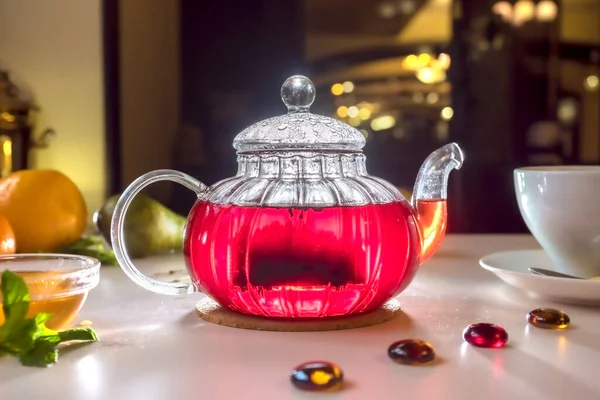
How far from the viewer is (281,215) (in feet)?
1.78

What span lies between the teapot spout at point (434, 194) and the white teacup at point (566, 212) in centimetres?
11

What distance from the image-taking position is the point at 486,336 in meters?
0.49

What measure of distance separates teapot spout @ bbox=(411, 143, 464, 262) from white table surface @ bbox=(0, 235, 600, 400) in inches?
2.3

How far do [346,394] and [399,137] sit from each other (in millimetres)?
2093

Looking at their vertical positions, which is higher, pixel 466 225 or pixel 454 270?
pixel 454 270

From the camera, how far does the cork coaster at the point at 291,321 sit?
0.53 meters

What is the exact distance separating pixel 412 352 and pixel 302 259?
0.12 meters

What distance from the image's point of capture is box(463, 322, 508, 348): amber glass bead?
48 centimetres

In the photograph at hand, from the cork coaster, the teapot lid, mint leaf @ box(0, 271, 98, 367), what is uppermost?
the teapot lid

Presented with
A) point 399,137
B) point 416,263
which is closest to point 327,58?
point 399,137

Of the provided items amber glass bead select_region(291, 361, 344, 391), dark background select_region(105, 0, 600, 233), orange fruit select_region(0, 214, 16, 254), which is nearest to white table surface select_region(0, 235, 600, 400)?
amber glass bead select_region(291, 361, 344, 391)

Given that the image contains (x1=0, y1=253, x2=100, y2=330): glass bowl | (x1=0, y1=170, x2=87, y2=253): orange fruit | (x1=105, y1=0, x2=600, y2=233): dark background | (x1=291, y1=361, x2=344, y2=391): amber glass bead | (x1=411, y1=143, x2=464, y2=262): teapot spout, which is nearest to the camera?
(x1=291, y1=361, x2=344, y2=391): amber glass bead

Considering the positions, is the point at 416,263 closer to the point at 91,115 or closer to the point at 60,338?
the point at 60,338

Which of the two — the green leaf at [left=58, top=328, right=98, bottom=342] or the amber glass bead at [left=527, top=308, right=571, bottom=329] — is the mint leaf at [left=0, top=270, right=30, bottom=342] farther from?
the amber glass bead at [left=527, top=308, right=571, bottom=329]
